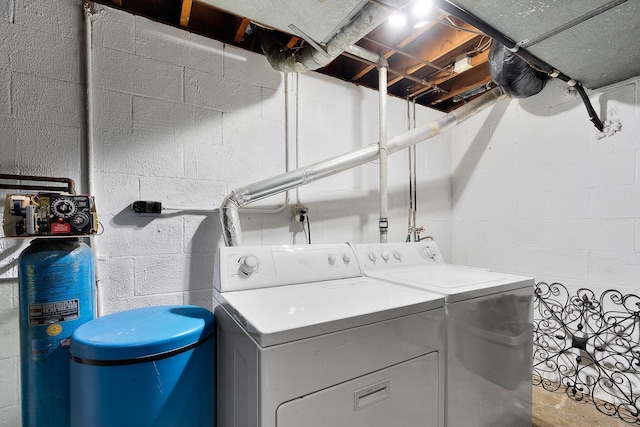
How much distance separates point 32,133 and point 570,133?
10.3 feet

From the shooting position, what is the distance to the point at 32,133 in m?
1.30

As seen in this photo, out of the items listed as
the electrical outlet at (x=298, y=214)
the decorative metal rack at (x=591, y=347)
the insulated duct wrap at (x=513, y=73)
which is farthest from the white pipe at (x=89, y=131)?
the decorative metal rack at (x=591, y=347)

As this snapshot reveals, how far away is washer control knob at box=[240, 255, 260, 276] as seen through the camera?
129 cm

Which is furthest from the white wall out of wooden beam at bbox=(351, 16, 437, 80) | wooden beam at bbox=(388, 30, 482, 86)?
wooden beam at bbox=(388, 30, 482, 86)

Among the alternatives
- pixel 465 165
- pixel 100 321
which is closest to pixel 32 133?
pixel 100 321

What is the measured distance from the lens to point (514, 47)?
154 centimetres

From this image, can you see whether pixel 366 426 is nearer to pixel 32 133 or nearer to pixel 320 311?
pixel 320 311

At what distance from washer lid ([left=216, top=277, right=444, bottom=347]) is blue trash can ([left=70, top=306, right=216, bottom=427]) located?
217 mm

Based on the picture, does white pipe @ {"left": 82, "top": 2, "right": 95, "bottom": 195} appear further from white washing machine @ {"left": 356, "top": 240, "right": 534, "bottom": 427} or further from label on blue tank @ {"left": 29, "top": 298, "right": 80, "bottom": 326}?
white washing machine @ {"left": 356, "top": 240, "right": 534, "bottom": 427}

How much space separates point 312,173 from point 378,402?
121 cm

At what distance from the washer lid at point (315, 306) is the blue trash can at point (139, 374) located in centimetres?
22

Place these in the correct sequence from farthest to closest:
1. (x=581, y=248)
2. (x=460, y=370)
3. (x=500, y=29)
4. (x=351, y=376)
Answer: (x=581, y=248) → (x=500, y=29) → (x=460, y=370) → (x=351, y=376)

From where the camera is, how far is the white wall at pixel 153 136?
1.28m

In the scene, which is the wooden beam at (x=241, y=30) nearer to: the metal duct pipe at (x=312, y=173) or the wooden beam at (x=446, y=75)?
the metal duct pipe at (x=312, y=173)
